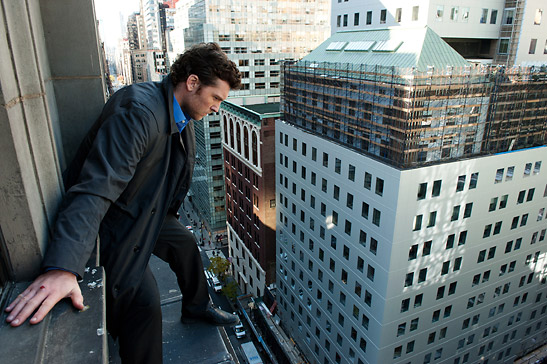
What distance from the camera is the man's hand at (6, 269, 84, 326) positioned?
297cm

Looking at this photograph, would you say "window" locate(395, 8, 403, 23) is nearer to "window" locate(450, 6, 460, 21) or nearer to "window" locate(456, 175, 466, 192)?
"window" locate(450, 6, 460, 21)

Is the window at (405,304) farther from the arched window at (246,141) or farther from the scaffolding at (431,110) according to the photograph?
the arched window at (246,141)

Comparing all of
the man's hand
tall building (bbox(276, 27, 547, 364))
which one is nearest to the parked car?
tall building (bbox(276, 27, 547, 364))

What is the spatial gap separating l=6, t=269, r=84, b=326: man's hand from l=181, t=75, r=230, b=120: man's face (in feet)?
8.09

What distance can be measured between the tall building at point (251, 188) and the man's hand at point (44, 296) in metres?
34.8

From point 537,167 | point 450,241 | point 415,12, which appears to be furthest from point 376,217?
point 415,12

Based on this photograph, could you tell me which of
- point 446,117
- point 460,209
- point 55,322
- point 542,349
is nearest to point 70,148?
point 55,322

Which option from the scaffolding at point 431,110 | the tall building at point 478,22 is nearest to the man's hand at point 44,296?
the scaffolding at point 431,110

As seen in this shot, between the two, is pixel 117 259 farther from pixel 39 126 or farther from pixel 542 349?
pixel 542 349

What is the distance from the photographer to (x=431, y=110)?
20.3 metres

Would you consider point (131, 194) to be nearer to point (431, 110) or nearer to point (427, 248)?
point (431, 110)

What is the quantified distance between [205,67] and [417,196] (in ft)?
59.4

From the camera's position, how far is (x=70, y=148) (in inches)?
219

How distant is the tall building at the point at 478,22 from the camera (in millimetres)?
29547
